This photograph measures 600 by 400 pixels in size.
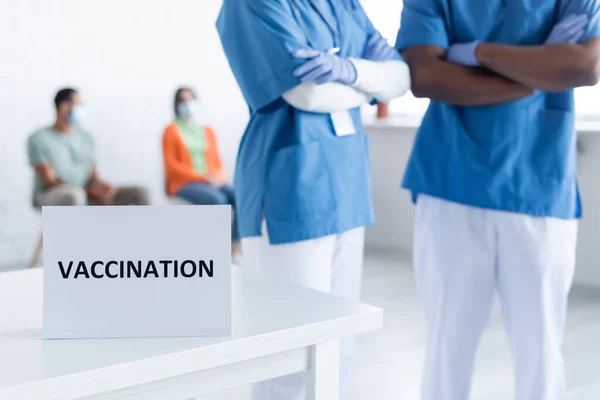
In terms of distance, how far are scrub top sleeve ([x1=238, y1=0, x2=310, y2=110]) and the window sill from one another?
276 centimetres

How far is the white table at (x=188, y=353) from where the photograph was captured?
2.90 feet

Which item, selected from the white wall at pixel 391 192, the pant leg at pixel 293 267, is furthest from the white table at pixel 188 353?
the white wall at pixel 391 192

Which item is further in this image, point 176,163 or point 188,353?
point 176,163

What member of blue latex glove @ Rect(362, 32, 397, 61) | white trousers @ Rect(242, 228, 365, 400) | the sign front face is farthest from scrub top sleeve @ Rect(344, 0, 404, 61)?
the sign front face

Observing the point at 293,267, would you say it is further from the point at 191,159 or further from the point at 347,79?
the point at 191,159

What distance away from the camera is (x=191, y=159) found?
15.6ft

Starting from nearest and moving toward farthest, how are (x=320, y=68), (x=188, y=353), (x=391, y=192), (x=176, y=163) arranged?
(x=188, y=353)
(x=320, y=68)
(x=176, y=163)
(x=391, y=192)

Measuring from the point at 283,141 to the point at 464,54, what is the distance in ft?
1.66

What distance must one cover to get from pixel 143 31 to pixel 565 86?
3.92 meters

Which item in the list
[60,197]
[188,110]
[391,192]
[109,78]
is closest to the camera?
[60,197]

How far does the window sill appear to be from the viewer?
419cm

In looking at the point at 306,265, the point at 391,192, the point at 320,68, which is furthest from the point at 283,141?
the point at 391,192

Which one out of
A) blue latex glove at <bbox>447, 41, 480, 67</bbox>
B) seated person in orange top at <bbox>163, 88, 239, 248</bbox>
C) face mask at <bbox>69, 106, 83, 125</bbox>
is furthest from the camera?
seated person in orange top at <bbox>163, 88, 239, 248</bbox>

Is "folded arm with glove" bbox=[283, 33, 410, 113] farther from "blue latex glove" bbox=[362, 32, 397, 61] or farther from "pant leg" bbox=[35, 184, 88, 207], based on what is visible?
"pant leg" bbox=[35, 184, 88, 207]
